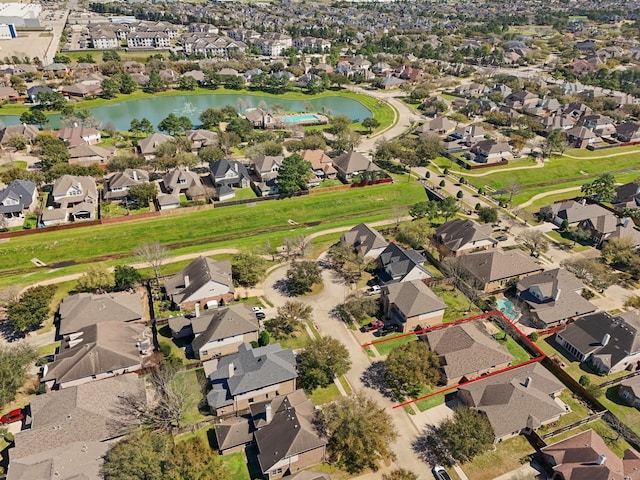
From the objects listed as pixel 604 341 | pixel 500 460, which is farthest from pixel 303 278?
pixel 604 341

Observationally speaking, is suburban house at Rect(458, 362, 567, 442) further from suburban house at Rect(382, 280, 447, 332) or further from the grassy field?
the grassy field

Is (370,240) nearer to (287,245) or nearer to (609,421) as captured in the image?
(287,245)

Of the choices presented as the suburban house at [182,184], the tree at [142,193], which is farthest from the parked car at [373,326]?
the tree at [142,193]

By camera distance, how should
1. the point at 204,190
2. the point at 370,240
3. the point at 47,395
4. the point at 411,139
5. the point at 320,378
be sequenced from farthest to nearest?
1. the point at 411,139
2. the point at 204,190
3. the point at 370,240
4. the point at 320,378
5. the point at 47,395

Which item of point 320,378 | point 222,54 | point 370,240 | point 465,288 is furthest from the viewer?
point 222,54

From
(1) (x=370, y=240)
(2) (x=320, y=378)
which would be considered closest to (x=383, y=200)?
(1) (x=370, y=240)

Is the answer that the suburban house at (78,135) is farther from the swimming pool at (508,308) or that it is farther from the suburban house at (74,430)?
the swimming pool at (508,308)
